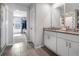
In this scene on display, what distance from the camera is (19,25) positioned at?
1.79m

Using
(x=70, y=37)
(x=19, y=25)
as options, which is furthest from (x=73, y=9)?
(x=19, y=25)

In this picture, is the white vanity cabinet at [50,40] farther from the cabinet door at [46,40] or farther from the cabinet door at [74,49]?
the cabinet door at [74,49]

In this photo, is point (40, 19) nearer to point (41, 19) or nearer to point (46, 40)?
point (41, 19)

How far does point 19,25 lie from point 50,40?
0.68 meters

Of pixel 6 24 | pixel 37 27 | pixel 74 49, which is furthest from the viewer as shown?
pixel 37 27

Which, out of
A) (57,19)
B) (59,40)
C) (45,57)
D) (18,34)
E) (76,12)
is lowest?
(45,57)

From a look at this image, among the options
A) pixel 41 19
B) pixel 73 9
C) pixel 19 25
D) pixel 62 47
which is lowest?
pixel 62 47

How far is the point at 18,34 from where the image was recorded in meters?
1.81

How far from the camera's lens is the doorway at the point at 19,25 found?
5.77ft

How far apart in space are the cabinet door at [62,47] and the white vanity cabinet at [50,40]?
10cm

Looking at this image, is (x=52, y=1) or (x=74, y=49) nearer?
(x=74, y=49)

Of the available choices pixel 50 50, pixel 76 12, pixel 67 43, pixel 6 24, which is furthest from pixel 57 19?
pixel 6 24

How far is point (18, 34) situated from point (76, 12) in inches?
42.4

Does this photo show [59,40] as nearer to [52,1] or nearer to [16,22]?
[52,1]
